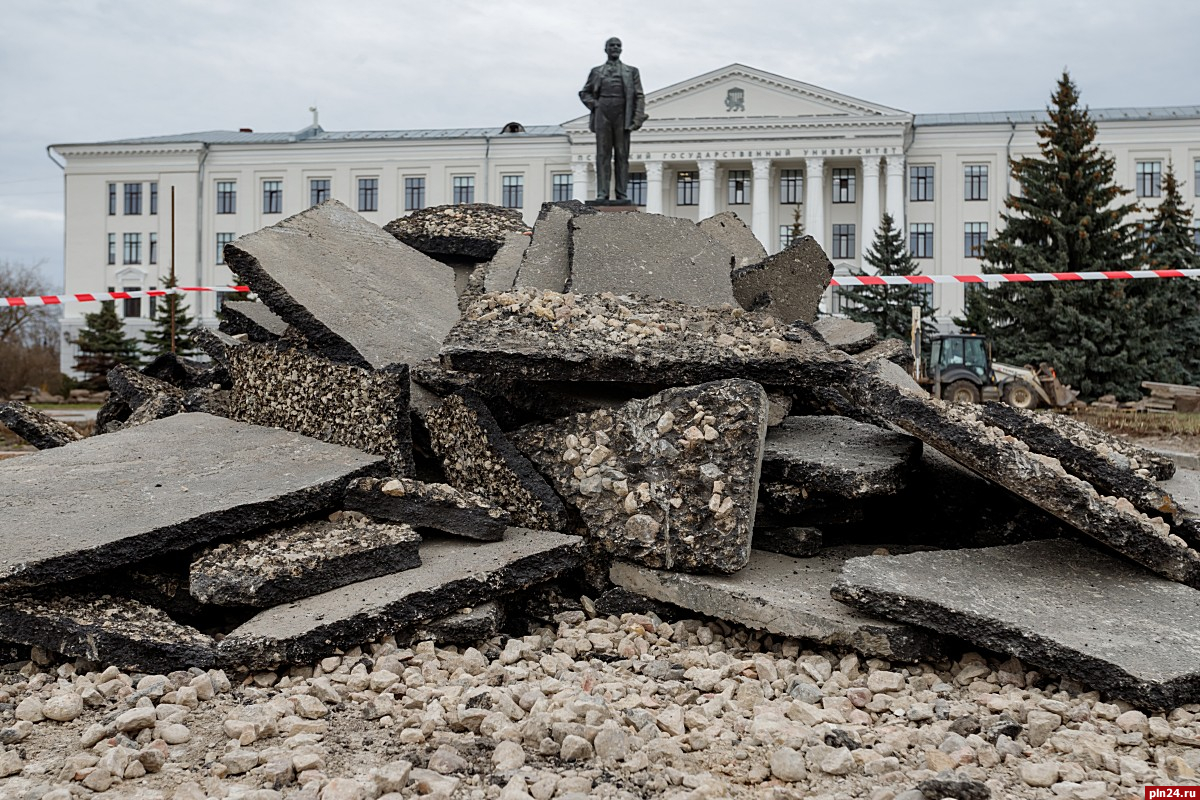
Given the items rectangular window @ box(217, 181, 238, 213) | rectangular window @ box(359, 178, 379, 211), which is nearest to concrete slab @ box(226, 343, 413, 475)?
rectangular window @ box(359, 178, 379, 211)

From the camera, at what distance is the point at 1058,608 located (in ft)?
10.2

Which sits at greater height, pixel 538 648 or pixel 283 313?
pixel 283 313

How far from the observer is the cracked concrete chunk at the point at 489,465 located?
3.79 m

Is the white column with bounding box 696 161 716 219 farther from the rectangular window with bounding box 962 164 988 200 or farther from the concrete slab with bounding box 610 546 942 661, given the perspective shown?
the concrete slab with bounding box 610 546 942 661

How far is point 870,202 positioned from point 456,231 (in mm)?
39388

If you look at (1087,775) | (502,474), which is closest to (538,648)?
(502,474)

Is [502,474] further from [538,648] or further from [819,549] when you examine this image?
[819,549]

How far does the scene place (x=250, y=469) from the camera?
12.6 feet

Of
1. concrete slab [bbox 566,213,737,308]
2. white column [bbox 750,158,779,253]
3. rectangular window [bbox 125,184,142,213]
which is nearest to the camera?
concrete slab [bbox 566,213,737,308]

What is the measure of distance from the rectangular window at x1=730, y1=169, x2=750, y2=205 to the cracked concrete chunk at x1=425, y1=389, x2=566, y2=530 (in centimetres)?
4231

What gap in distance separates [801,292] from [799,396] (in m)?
1.30

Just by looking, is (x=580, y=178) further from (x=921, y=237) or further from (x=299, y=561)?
(x=299, y=561)

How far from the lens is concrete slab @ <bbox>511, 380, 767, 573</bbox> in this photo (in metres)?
3.55

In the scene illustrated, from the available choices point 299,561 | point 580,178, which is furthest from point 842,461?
point 580,178
